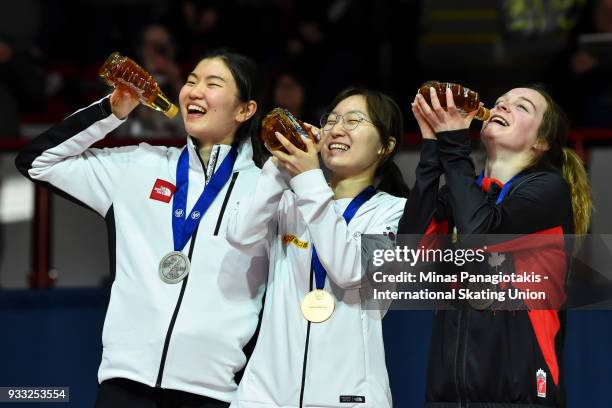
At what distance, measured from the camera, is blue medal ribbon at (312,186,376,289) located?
3174 millimetres

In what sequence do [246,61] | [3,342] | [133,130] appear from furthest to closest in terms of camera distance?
1. [133,130]
2. [3,342]
3. [246,61]

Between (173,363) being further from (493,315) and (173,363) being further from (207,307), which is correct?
(493,315)

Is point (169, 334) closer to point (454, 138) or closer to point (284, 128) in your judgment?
point (284, 128)

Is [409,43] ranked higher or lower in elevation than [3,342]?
higher

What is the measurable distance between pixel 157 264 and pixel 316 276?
55cm

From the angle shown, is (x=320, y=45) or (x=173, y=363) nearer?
(x=173, y=363)

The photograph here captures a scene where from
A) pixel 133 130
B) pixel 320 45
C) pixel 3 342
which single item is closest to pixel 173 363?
pixel 3 342

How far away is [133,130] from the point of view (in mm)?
5793

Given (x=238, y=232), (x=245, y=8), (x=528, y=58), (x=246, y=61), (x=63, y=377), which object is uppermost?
(x=245, y=8)

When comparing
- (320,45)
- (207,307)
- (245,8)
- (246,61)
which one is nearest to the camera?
(207,307)

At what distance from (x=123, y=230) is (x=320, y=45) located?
14.7 feet

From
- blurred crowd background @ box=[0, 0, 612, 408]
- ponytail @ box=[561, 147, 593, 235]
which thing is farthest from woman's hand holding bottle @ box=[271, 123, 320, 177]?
blurred crowd background @ box=[0, 0, 612, 408]

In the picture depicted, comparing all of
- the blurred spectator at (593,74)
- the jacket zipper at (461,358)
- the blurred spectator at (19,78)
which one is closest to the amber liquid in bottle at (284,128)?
the jacket zipper at (461,358)

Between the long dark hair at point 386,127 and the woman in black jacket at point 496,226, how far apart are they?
26cm
